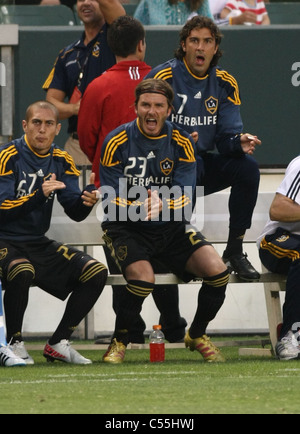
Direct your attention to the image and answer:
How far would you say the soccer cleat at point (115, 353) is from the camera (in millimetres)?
6746

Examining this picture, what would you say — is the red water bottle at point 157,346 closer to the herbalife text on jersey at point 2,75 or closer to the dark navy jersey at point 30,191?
the dark navy jersey at point 30,191

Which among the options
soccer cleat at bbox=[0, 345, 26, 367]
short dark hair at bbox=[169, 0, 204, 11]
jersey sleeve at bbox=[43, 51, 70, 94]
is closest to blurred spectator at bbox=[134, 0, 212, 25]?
short dark hair at bbox=[169, 0, 204, 11]

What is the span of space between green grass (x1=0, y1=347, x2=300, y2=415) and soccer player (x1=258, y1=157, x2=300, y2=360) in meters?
0.18

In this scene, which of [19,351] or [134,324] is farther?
[134,324]

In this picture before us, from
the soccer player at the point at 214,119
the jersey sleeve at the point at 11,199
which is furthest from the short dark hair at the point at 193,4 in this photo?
the jersey sleeve at the point at 11,199

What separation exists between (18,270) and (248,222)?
58.1 inches

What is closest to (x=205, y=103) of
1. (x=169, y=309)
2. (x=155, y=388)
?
(x=169, y=309)

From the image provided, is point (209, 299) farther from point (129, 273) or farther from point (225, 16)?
point (225, 16)

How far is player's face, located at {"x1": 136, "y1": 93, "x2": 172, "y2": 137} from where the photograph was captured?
22.0 ft

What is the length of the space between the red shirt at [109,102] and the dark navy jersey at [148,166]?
1.60 feet

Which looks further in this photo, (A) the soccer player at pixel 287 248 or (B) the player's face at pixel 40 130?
(B) the player's face at pixel 40 130

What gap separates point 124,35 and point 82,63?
0.77 meters

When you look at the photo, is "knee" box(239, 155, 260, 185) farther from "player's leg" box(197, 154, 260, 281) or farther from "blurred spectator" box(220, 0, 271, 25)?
"blurred spectator" box(220, 0, 271, 25)

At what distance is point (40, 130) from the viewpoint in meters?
6.96
